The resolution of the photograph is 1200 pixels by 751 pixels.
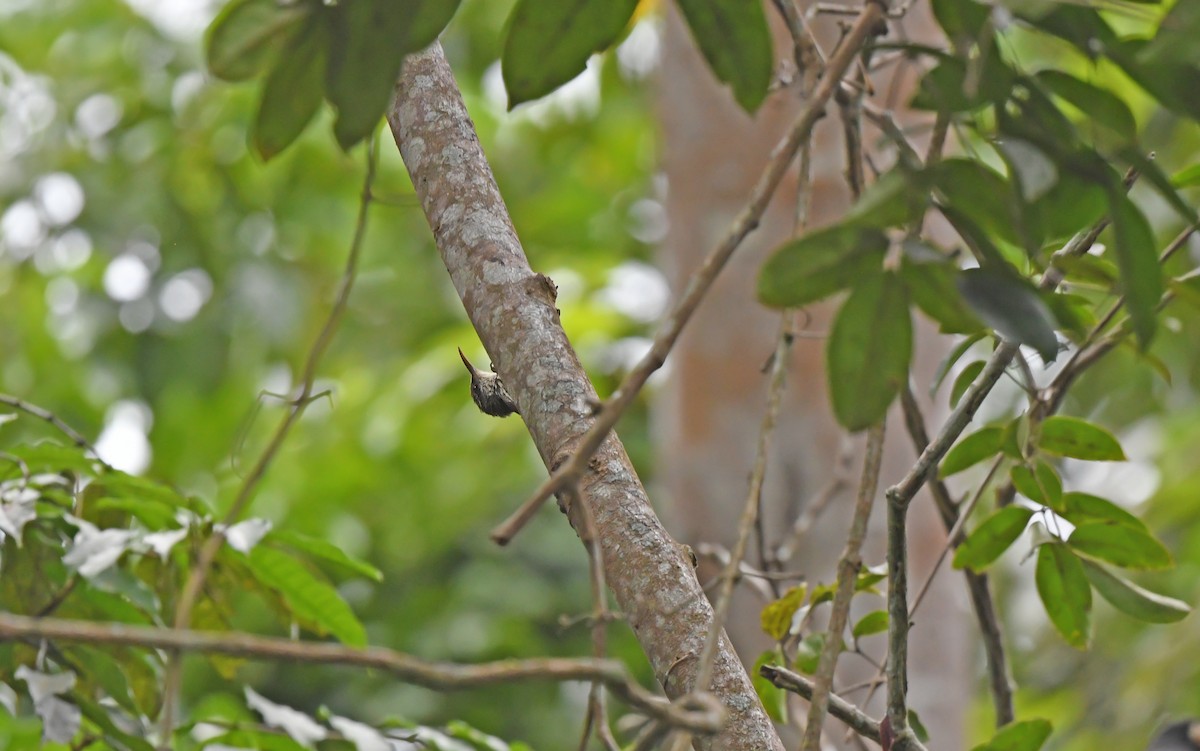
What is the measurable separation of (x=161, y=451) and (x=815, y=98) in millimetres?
3004

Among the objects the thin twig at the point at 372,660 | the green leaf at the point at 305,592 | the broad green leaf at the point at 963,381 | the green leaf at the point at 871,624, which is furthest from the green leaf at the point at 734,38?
the green leaf at the point at 305,592

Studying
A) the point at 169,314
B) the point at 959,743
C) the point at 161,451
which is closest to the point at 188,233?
the point at 169,314

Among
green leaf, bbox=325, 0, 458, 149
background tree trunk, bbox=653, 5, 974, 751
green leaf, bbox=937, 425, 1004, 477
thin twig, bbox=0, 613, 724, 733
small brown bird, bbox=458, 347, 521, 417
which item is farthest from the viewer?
background tree trunk, bbox=653, 5, 974, 751

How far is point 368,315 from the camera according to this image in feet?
14.6

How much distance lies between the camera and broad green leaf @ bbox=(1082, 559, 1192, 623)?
35.4 inches

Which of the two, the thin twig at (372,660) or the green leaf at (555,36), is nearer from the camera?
the thin twig at (372,660)

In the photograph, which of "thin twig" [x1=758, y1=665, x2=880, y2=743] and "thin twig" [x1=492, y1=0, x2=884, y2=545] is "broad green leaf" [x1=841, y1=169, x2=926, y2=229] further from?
"thin twig" [x1=758, y1=665, x2=880, y2=743]

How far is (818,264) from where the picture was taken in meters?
0.50

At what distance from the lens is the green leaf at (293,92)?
55cm

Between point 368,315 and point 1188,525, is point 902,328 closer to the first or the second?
point 1188,525

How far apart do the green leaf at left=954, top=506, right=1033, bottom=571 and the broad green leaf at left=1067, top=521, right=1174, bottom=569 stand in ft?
0.12

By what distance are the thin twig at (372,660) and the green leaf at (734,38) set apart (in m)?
0.25

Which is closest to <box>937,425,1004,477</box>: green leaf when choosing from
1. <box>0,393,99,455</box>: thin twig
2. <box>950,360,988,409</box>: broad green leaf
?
<box>950,360,988,409</box>: broad green leaf

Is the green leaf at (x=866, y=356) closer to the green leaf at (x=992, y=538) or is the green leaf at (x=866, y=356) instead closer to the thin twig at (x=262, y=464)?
the thin twig at (x=262, y=464)
